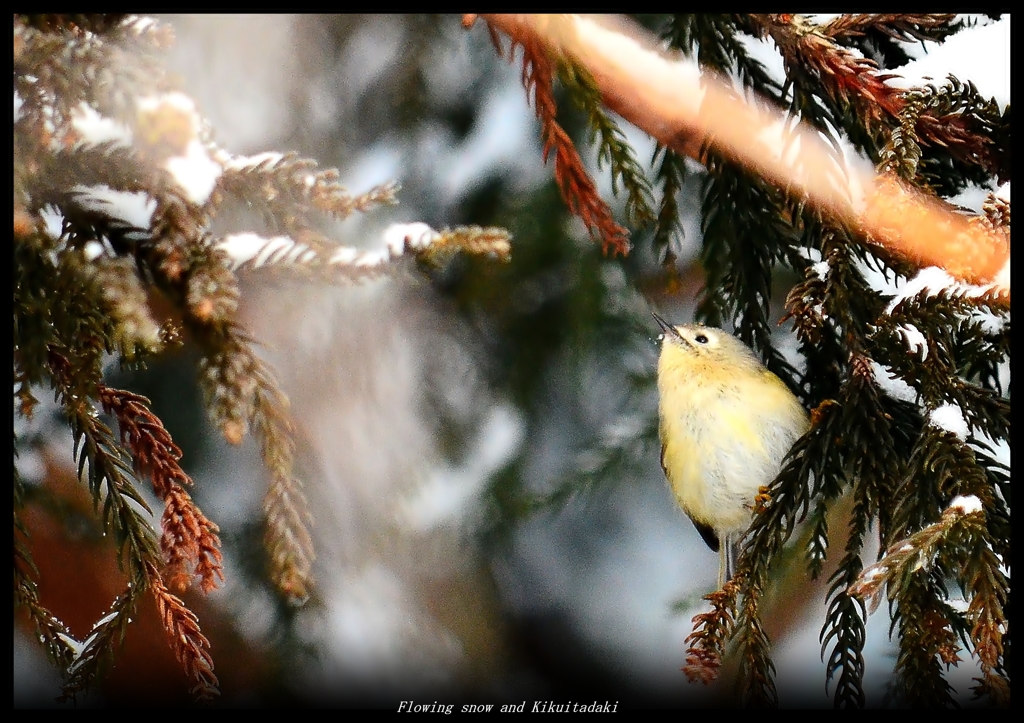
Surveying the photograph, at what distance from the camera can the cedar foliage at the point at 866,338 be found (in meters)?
0.58

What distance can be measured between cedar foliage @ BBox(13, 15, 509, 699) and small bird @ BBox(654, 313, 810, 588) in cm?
35

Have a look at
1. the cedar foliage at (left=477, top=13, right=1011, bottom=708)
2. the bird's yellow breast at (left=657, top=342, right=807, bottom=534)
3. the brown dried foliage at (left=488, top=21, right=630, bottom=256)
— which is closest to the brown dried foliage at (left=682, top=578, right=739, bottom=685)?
the cedar foliage at (left=477, top=13, right=1011, bottom=708)

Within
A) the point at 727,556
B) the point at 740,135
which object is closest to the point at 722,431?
the point at 727,556

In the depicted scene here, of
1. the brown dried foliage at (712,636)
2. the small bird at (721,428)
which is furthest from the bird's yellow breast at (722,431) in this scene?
the brown dried foliage at (712,636)

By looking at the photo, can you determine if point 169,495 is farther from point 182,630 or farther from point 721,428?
point 721,428

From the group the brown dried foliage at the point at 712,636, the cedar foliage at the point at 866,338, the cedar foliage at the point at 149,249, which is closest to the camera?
the cedar foliage at the point at 149,249

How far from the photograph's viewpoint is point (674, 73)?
0.71 meters

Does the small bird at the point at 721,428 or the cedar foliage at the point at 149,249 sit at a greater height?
the cedar foliage at the point at 149,249

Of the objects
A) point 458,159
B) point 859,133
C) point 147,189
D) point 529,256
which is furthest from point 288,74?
point 859,133

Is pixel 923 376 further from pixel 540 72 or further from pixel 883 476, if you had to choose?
pixel 540 72

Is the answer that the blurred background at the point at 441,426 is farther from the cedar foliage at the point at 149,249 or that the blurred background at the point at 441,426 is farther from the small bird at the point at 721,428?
the cedar foliage at the point at 149,249

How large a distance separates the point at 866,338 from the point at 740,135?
0.69ft

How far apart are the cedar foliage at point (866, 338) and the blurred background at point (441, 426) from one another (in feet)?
0.36

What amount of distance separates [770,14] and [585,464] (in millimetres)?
493
